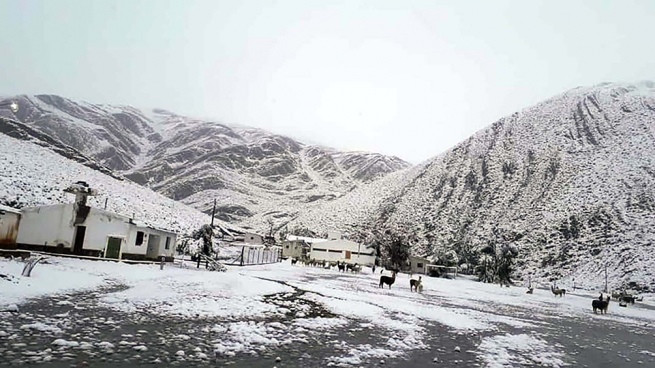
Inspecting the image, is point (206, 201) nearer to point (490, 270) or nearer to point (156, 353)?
point (490, 270)

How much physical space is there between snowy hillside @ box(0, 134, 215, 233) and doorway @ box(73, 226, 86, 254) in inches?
655

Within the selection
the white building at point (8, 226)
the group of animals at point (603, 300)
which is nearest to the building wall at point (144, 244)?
the white building at point (8, 226)

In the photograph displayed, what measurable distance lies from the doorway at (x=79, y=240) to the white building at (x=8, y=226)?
452cm

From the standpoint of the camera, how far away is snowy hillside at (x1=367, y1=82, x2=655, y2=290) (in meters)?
73.8

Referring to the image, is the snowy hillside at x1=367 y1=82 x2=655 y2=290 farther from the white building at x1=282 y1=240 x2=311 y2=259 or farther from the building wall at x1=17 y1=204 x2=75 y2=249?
the building wall at x1=17 y1=204 x2=75 y2=249

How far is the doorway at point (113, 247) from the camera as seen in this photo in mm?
37500

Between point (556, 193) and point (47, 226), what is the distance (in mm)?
97621

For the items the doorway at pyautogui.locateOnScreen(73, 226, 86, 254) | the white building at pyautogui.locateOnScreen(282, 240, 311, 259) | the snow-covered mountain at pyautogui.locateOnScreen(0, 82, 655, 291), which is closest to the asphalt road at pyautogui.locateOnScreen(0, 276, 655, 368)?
the doorway at pyautogui.locateOnScreen(73, 226, 86, 254)

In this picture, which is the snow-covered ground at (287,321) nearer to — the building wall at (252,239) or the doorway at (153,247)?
the doorway at (153,247)

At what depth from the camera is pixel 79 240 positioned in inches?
1395

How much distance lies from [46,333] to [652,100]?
6422 inches

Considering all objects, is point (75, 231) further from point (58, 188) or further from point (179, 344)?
point (179, 344)

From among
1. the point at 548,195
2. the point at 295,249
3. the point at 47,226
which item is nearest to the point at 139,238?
the point at 47,226

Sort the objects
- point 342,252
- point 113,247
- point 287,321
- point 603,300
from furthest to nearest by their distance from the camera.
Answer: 1. point 342,252
2. point 603,300
3. point 113,247
4. point 287,321
